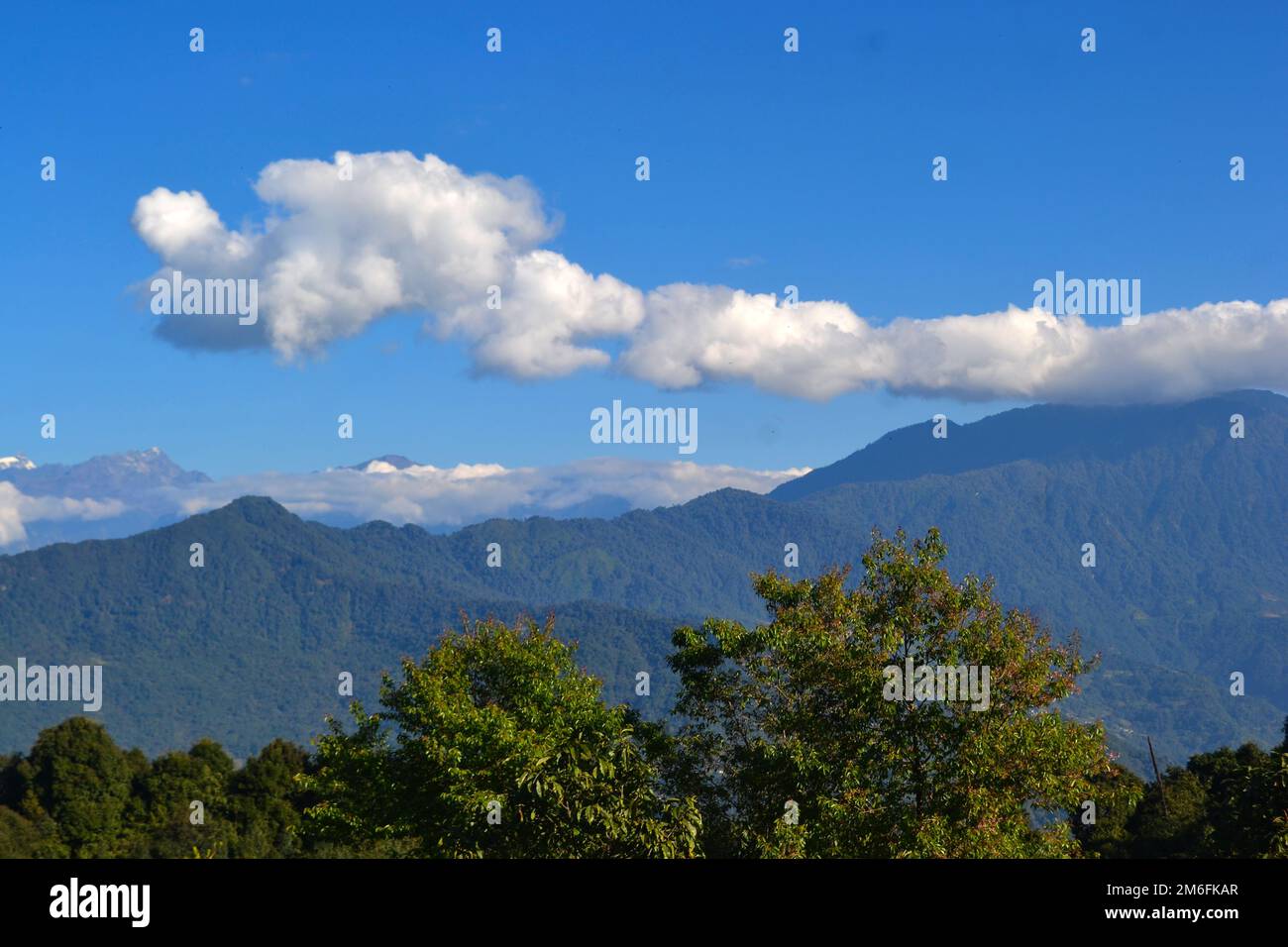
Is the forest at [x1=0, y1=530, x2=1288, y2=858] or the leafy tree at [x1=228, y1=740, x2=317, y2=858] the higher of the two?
the forest at [x1=0, y1=530, x2=1288, y2=858]

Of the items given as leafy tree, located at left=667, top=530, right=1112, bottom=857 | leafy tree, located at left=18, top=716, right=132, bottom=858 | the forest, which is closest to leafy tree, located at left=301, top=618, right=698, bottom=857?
the forest

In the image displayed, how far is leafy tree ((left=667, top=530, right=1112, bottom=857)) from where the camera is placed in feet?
85.8

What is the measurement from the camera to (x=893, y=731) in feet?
89.9

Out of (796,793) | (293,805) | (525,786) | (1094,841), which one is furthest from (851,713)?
(293,805)

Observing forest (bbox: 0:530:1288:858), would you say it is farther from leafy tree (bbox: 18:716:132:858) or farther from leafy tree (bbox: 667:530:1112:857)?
leafy tree (bbox: 18:716:132:858)

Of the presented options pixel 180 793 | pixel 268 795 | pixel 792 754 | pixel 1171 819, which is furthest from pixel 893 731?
pixel 180 793

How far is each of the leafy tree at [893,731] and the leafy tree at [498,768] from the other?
3.29 meters

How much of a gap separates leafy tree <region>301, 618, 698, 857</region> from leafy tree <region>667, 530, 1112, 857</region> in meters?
3.29

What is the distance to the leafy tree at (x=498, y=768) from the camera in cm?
2094

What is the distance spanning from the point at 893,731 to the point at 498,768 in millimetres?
9866

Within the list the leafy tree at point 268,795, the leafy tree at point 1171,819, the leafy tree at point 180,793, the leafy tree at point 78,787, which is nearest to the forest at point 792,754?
the leafy tree at point 1171,819

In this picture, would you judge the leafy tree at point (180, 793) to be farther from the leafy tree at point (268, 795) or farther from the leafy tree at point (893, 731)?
the leafy tree at point (893, 731)

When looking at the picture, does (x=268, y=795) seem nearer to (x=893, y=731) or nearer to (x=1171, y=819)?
(x=1171, y=819)
